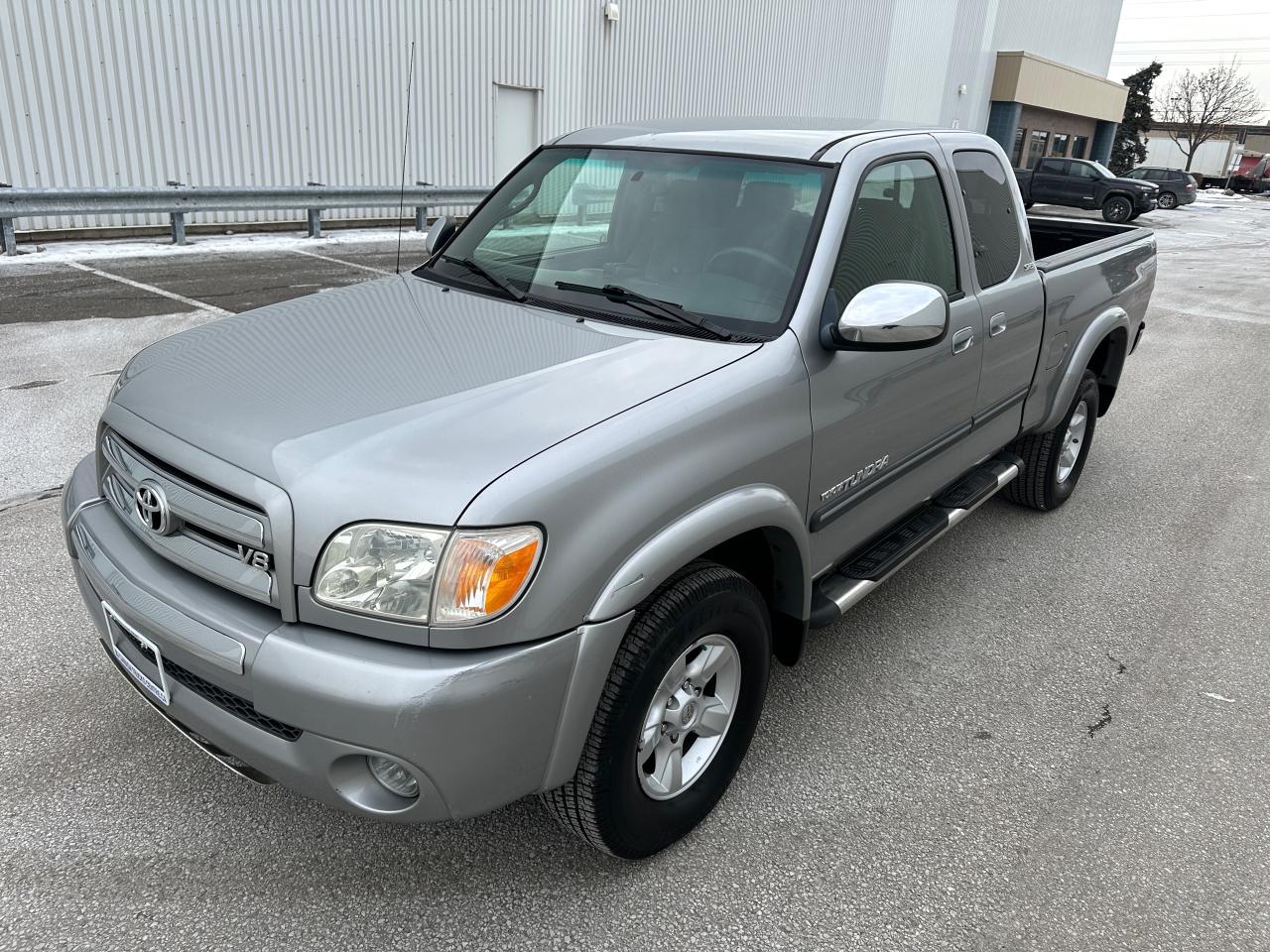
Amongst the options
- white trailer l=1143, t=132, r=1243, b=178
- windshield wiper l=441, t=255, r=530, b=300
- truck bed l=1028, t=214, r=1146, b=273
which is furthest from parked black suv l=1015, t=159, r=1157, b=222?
white trailer l=1143, t=132, r=1243, b=178

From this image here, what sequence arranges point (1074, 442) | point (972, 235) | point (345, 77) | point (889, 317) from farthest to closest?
point (345, 77) < point (1074, 442) < point (972, 235) < point (889, 317)

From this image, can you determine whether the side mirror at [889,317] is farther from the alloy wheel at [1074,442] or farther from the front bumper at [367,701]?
the alloy wheel at [1074,442]

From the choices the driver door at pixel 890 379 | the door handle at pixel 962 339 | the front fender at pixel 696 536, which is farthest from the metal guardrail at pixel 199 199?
the front fender at pixel 696 536

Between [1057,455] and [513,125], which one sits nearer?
[1057,455]

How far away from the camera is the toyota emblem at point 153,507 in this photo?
2.23 meters

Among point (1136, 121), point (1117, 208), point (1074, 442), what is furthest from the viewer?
point (1136, 121)

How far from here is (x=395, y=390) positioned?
7.61 ft

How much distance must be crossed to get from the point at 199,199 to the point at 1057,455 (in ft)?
33.1

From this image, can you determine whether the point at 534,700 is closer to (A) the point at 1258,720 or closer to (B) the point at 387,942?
(B) the point at 387,942

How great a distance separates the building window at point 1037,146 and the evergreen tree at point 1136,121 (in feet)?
49.4

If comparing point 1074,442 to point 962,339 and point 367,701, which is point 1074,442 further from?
point 367,701

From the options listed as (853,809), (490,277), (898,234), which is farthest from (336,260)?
(853,809)

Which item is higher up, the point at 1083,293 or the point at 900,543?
the point at 1083,293

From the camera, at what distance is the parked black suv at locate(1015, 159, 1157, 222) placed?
26.3 metres
